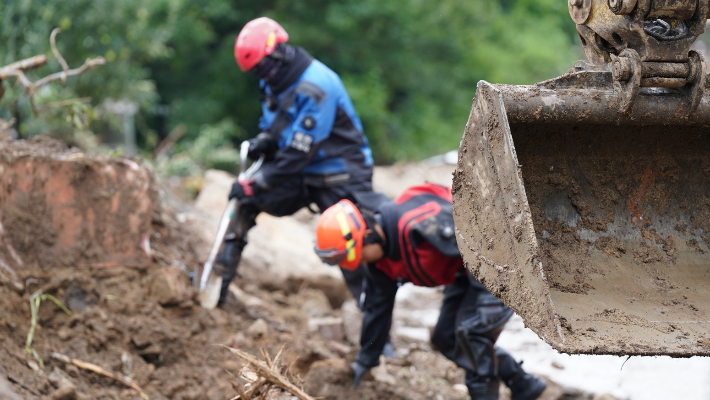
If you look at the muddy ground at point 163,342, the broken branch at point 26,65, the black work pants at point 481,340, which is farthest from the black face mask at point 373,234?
the broken branch at point 26,65

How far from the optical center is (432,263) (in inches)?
146

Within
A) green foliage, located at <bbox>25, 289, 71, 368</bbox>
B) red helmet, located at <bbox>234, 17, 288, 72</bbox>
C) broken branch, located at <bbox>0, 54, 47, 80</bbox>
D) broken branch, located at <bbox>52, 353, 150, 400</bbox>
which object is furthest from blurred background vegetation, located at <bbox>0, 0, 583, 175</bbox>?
broken branch, located at <bbox>52, 353, 150, 400</bbox>

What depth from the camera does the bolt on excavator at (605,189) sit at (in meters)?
2.26

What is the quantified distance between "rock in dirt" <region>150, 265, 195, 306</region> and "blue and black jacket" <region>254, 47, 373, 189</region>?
868 millimetres

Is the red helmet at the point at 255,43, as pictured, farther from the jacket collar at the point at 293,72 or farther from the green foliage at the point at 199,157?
the green foliage at the point at 199,157

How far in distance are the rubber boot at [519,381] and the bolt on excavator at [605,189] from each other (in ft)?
4.47

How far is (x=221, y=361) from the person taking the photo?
424 centimetres

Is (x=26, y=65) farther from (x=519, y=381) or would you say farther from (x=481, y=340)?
(x=519, y=381)

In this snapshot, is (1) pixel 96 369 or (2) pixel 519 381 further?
(2) pixel 519 381

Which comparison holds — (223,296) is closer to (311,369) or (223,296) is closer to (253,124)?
(311,369)

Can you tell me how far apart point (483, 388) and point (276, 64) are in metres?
2.53

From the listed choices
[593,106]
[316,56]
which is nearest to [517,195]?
[593,106]

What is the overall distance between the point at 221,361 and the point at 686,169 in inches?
107

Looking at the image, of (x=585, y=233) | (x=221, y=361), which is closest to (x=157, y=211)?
(x=221, y=361)
